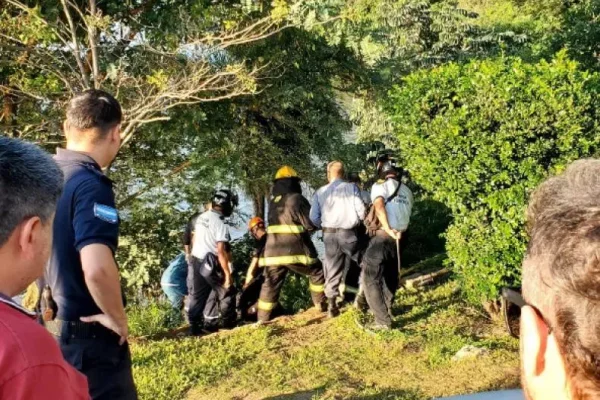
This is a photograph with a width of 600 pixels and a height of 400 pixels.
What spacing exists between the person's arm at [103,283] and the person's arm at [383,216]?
427cm

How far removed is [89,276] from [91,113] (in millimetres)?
736

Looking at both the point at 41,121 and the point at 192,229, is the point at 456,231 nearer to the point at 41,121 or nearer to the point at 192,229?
the point at 192,229

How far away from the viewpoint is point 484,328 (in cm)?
646

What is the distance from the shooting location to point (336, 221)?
7.57 metres

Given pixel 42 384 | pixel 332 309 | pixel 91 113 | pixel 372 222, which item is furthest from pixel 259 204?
pixel 42 384

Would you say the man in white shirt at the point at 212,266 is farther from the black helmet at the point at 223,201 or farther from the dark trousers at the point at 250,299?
the dark trousers at the point at 250,299

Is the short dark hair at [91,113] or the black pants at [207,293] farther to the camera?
the black pants at [207,293]

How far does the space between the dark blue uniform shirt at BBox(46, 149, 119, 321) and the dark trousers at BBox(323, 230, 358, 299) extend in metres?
5.04

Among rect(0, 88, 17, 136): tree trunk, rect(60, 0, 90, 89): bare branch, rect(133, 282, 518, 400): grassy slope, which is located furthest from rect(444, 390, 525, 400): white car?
rect(0, 88, 17, 136): tree trunk

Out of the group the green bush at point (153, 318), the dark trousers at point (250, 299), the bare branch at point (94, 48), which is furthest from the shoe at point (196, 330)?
the bare branch at point (94, 48)

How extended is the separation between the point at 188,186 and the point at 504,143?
18.5ft

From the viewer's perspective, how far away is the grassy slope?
5234mm

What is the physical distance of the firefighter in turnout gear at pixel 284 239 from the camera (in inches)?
299

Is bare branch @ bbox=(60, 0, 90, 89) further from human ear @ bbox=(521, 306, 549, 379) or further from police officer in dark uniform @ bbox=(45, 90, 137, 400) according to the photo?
human ear @ bbox=(521, 306, 549, 379)
